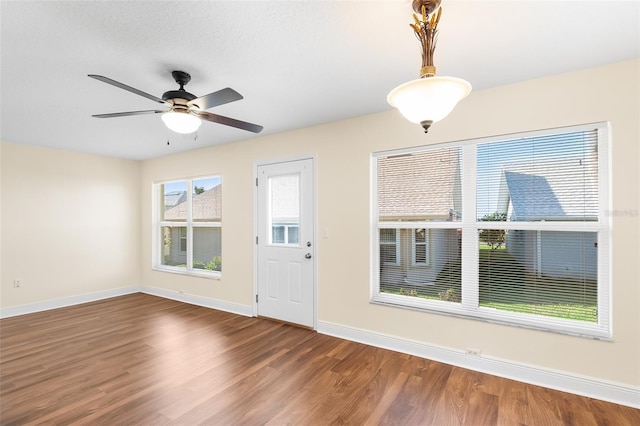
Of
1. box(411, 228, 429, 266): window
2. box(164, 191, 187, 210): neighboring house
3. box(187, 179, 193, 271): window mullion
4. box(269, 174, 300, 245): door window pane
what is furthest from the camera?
box(164, 191, 187, 210): neighboring house

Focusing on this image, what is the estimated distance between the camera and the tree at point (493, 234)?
8.60 feet

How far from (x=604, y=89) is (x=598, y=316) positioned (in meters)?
1.76

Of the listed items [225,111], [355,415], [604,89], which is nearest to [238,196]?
[225,111]

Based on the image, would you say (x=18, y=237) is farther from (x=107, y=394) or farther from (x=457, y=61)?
(x=457, y=61)

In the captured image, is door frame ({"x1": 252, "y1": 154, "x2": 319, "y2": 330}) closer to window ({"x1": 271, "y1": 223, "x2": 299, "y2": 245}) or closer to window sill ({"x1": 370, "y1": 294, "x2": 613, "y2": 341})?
window ({"x1": 271, "y1": 223, "x2": 299, "y2": 245})

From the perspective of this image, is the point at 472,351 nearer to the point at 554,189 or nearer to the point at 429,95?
the point at 554,189

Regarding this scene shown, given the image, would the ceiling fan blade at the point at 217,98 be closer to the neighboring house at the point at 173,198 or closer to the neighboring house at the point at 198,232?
the neighboring house at the point at 198,232

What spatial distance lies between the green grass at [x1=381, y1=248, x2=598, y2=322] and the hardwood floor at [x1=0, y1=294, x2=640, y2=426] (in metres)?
0.62

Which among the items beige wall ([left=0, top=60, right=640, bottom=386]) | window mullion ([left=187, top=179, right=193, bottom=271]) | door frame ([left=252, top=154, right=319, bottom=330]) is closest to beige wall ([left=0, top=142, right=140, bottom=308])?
beige wall ([left=0, top=60, right=640, bottom=386])

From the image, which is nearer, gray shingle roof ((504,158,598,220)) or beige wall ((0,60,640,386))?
beige wall ((0,60,640,386))

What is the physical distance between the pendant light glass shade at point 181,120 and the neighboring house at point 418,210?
1.94 m

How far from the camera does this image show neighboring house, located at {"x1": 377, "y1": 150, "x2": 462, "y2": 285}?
2848mm

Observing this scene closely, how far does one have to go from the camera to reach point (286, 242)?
12.8ft

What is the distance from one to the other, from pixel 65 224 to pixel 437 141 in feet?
18.7
